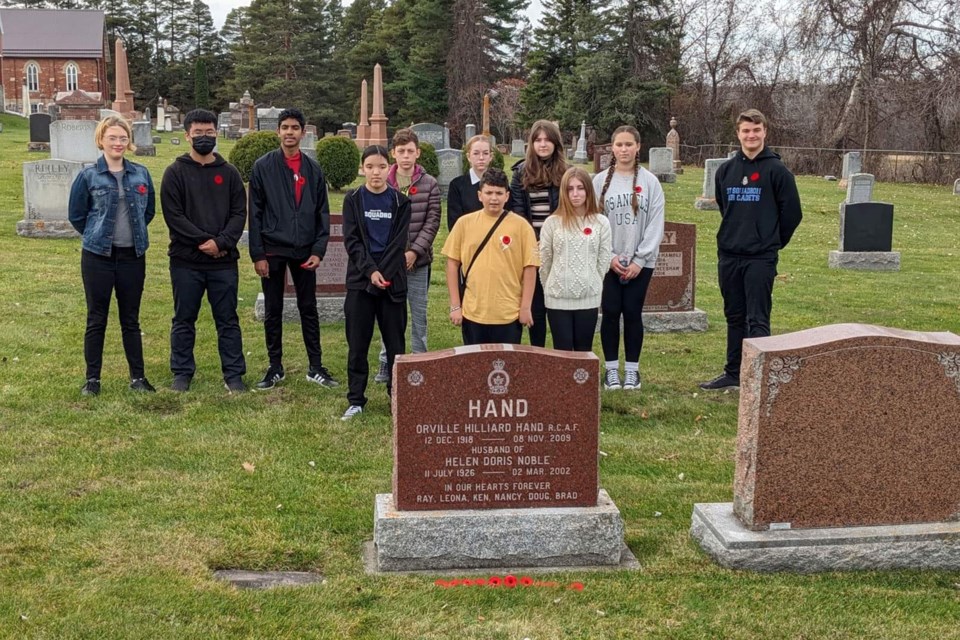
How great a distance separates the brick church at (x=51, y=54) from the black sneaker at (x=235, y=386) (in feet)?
217

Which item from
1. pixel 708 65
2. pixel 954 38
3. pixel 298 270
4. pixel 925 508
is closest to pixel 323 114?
pixel 708 65

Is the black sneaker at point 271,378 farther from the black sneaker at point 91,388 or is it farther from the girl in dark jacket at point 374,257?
the black sneaker at point 91,388

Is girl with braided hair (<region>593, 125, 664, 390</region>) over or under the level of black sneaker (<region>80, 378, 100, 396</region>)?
over

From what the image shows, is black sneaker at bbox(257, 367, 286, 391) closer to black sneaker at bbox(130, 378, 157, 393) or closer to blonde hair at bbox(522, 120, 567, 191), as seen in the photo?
black sneaker at bbox(130, 378, 157, 393)

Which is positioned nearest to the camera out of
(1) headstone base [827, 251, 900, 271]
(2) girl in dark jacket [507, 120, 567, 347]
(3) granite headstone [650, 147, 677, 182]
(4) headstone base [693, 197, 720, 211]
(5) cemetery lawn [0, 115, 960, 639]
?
(5) cemetery lawn [0, 115, 960, 639]

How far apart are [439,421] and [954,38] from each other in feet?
111

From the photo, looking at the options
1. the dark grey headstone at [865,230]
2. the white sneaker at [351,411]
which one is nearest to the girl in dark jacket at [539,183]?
the white sneaker at [351,411]

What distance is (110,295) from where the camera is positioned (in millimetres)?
6914

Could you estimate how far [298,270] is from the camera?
735 centimetres

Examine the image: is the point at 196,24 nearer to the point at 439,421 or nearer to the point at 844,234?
the point at 844,234

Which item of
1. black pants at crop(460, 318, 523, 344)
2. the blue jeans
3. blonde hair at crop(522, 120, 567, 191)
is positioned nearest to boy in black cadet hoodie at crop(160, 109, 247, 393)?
the blue jeans

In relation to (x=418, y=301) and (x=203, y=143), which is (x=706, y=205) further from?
(x=203, y=143)

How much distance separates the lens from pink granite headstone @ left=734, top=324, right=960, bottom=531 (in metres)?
4.43

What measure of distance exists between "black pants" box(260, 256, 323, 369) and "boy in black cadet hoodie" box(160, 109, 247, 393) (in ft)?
0.81
